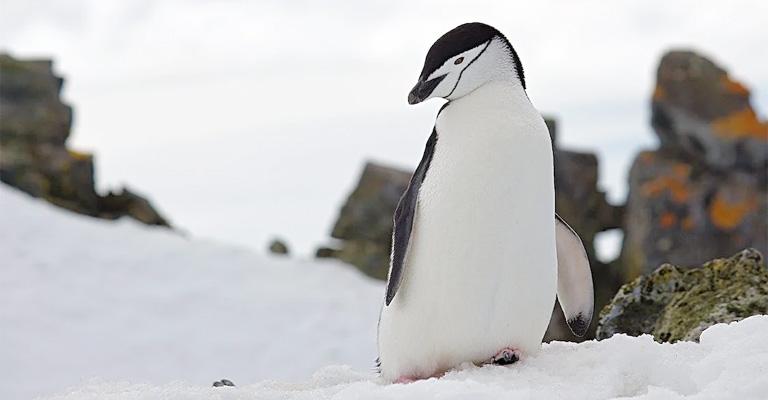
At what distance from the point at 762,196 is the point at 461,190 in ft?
39.0

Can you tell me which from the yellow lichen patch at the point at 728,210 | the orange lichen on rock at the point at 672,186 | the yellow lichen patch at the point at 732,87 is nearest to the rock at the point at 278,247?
the orange lichen on rock at the point at 672,186

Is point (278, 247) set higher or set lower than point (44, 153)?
lower

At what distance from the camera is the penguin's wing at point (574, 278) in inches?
156

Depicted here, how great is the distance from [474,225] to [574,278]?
0.86 meters

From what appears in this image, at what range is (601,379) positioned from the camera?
9.96ft

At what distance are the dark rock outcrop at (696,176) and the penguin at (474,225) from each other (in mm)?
10794

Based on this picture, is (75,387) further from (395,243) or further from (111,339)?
(111,339)

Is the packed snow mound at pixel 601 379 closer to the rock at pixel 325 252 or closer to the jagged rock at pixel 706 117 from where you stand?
the rock at pixel 325 252

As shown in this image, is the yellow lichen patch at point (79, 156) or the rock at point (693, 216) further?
the yellow lichen patch at point (79, 156)

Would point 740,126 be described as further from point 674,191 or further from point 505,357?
point 505,357

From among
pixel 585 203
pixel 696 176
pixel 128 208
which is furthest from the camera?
pixel 128 208

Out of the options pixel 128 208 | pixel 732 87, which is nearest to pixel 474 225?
pixel 732 87

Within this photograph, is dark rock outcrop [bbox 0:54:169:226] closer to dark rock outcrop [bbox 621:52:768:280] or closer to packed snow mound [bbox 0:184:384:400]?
packed snow mound [bbox 0:184:384:400]

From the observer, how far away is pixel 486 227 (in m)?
3.32
